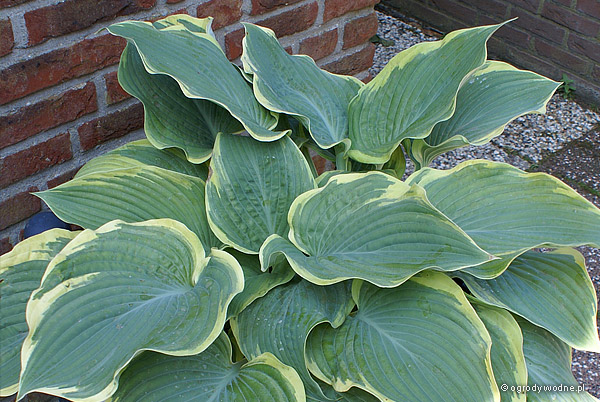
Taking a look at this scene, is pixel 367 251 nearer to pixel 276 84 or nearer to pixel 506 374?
pixel 506 374

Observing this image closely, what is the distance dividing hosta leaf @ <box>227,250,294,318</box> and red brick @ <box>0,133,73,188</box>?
43 centimetres

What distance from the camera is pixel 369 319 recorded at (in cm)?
91

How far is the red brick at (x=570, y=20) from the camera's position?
247 centimetres

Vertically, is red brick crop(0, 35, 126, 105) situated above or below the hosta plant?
above

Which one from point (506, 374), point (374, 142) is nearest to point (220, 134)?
point (374, 142)

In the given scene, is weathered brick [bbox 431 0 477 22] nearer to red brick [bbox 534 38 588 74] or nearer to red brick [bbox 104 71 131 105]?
red brick [bbox 534 38 588 74]

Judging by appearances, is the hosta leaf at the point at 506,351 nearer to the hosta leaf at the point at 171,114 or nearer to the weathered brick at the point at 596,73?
the hosta leaf at the point at 171,114

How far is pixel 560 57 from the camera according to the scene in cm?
262

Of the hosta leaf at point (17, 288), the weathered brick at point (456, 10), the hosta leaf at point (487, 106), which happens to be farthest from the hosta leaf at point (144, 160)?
the weathered brick at point (456, 10)

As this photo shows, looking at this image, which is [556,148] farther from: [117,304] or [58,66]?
[117,304]

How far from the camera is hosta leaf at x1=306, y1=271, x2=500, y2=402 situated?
2.64ft

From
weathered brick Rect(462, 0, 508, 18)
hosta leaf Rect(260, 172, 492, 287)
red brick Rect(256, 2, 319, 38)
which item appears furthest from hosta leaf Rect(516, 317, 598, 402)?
weathered brick Rect(462, 0, 508, 18)

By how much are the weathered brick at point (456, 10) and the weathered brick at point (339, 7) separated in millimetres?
1508

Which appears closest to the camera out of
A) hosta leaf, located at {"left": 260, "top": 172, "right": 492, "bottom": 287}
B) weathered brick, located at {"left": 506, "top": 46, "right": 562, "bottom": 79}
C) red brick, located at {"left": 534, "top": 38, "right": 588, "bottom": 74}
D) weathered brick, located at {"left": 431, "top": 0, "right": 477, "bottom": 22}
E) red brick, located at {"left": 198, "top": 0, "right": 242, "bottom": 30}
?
hosta leaf, located at {"left": 260, "top": 172, "right": 492, "bottom": 287}
